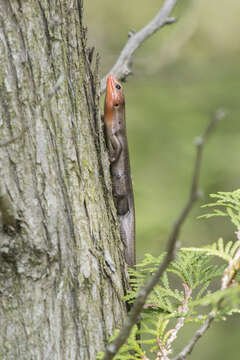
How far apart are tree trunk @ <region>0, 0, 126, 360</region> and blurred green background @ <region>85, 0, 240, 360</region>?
7.68 feet

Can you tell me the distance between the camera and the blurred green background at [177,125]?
453cm

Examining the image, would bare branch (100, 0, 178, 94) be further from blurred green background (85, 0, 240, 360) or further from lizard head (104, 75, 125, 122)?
blurred green background (85, 0, 240, 360)

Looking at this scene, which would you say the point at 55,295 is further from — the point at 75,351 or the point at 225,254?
the point at 225,254

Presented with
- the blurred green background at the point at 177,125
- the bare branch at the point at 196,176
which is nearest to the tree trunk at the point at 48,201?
the bare branch at the point at 196,176

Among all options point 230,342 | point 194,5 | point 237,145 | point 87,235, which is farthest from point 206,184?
point 87,235

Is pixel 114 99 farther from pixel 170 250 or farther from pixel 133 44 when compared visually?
pixel 170 250

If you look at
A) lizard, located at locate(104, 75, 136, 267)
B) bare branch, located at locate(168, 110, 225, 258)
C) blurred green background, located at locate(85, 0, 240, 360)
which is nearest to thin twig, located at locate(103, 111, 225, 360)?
bare branch, located at locate(168, 110, 225, 258)

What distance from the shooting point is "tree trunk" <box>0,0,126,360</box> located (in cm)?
160

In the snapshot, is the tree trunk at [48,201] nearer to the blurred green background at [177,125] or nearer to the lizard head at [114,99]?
the lizard head at [114,99]

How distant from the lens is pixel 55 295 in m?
1.66

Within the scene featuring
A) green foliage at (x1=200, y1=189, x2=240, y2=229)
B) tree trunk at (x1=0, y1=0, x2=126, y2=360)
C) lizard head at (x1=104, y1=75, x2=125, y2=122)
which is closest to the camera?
tree trunk at (x1=0, y1=0, x2=126, y2=360)

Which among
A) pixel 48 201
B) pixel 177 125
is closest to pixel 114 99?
pixel 48 201

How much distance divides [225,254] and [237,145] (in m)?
3.35

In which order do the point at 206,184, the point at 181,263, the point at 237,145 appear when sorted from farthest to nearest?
the point at 237,145 → the point at 206,184 → the point at 181,263
